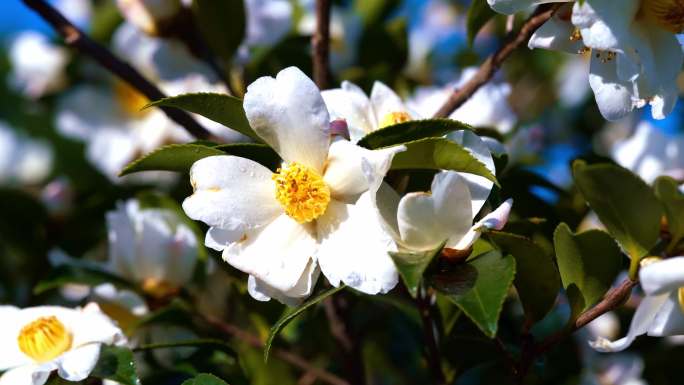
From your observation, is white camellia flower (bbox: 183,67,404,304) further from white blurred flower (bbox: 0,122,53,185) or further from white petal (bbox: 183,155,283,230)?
white blurred flower (bbox: 0,122,53,185)

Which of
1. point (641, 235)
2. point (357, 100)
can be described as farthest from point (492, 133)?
point (641, 235)

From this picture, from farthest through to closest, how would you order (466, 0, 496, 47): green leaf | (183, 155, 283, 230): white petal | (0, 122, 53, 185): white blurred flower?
1. (0, 122, 53, 185): white blurred flower
2. (466, 0, 496, 47): green leaf
3. (183, 155, 283, 230): white petal

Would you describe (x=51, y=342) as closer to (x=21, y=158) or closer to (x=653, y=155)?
(x=653, y=155)

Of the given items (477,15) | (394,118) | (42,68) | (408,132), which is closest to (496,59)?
(477,15)

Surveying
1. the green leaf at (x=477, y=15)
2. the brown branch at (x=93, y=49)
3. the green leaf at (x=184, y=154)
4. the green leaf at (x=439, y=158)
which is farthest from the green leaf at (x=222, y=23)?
the green leaf at (x=439, y=158)

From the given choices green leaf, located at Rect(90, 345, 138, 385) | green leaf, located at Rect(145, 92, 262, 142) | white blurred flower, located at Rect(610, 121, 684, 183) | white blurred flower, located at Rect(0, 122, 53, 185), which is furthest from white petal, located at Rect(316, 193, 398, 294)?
white blurred flower, located at Rect(0, 122, 53, 185)

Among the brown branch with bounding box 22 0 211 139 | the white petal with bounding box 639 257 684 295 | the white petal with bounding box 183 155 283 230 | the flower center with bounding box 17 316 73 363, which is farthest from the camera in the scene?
the brown branch with bounding box 22 0 211 139
